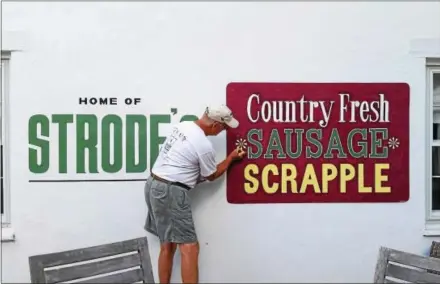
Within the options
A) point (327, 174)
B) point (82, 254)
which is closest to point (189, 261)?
point (327, 174)

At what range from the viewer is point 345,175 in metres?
4.64

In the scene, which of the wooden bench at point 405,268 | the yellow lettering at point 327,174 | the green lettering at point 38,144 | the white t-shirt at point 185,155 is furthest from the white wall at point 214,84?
the wooden bench at point 405,268

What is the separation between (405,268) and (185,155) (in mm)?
1798

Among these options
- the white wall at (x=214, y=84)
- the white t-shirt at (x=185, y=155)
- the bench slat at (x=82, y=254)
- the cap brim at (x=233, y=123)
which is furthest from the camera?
the white wall at (x=214, y=84)

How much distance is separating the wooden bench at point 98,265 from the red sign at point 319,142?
1.53 meters

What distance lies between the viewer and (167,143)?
4.28 meters

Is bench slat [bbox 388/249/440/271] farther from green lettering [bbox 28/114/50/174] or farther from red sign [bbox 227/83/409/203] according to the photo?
green lettering [bbox 28/114/50/174]

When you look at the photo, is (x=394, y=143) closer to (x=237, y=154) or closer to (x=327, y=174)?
(x=327, y=174)

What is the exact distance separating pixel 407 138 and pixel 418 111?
25cm

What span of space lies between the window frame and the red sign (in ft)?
5.96

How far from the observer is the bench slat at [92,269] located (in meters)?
2.96

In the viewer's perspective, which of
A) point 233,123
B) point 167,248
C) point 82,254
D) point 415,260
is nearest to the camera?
point 82,254

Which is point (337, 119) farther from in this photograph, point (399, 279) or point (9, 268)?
point (9, 268)

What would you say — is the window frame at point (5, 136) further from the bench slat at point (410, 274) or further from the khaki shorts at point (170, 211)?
the bench slat at point (410, 274)
